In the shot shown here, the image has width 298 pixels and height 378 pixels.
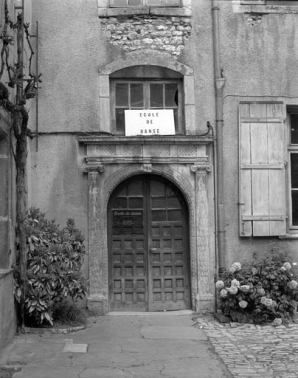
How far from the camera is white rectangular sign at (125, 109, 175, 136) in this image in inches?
370

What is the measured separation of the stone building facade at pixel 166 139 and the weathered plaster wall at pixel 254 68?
16 millimetres

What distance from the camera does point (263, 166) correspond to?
373 inches

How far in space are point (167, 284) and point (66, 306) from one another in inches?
70.4

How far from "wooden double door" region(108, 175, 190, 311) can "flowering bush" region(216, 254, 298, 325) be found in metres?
0.85

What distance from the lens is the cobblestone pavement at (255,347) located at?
6379mm

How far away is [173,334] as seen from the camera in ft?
26.5

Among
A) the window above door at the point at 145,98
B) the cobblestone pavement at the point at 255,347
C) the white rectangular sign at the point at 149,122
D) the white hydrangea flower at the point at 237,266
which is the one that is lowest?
the cobblestone pavement at the point at 255,347

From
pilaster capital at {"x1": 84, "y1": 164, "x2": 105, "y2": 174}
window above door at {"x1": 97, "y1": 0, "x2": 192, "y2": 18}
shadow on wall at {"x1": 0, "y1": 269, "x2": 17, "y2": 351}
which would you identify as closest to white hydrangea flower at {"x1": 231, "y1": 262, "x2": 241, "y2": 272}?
pilaster capital at {"x1": 84, "y1": 164, "x2": 105, "y2": 174}

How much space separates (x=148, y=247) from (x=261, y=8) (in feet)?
13.8

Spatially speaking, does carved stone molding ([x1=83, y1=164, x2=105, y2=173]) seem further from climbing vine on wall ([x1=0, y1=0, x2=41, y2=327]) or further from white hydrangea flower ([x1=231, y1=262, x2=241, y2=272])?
white hydrangea flower ([x1=231, y1=262, x2=241, y2=272])

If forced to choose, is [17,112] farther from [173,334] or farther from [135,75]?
[173,334]

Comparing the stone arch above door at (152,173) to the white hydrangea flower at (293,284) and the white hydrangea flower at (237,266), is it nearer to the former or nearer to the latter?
the white hydrangea flower at (237,266)

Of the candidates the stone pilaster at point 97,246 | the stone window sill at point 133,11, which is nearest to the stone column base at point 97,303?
the stone pilaster at point 97,246

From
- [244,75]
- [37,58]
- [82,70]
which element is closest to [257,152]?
[244,75]
